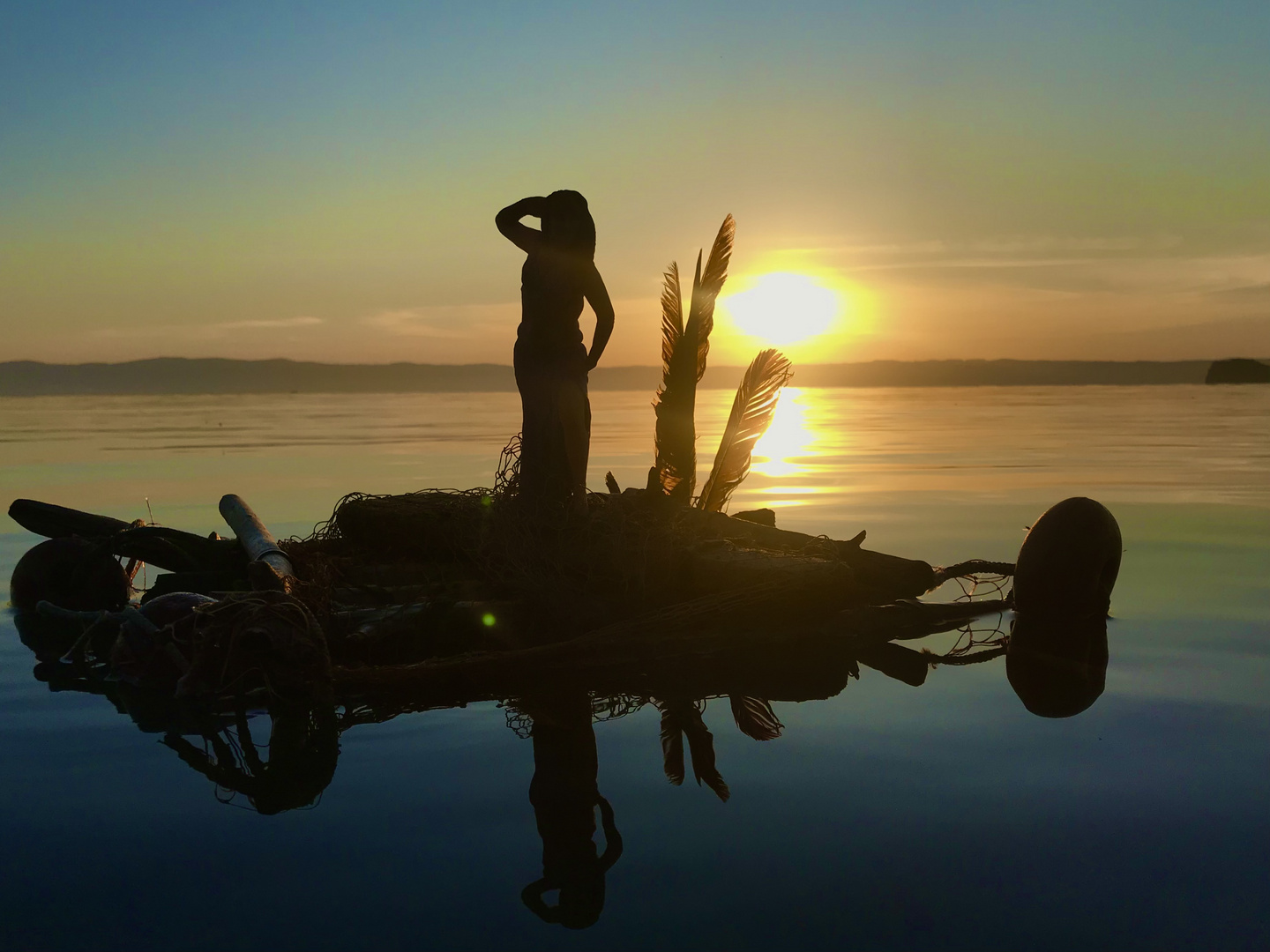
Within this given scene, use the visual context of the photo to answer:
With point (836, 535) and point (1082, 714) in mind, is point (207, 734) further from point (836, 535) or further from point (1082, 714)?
point (836, 535)

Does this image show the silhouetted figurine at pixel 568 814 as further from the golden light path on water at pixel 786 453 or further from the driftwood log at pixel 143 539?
the golden light path on water at pixel 786 453

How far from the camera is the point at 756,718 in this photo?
8.07m

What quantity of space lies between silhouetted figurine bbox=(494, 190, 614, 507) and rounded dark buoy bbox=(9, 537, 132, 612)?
16.4 feet

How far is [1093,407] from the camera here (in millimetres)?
68375

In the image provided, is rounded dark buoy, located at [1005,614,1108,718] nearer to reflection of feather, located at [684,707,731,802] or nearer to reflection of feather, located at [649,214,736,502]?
reflection of feather, located at [684,707,731,802]

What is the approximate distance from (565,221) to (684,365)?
4.11 meters

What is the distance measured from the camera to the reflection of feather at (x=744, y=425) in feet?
47.7

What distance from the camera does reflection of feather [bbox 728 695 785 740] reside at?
7715 mm

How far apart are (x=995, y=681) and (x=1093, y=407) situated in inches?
2551

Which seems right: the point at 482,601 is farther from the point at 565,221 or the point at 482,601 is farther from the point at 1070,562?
the point at 1070,562

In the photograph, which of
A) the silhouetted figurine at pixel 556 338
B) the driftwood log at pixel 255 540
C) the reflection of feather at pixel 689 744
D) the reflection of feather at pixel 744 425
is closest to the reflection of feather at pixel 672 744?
the reflection of feather at pixel 689 744

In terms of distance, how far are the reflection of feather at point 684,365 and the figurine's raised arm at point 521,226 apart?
3.66 m

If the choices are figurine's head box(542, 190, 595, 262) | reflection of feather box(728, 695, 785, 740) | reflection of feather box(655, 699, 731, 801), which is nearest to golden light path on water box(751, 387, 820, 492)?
figurine's head box(542, 190, 595, 262)

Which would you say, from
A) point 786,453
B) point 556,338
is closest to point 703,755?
point 556,338
